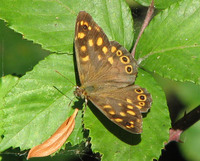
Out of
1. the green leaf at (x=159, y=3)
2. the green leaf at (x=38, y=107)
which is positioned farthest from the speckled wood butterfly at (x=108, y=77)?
the green leaf at (x=159, y=3)

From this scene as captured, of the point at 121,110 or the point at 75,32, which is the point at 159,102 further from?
the point at 75,32

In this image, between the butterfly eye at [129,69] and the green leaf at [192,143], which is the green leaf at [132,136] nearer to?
the butterfly eye at [129,69]

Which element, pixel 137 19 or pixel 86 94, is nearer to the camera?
pixel 86 94

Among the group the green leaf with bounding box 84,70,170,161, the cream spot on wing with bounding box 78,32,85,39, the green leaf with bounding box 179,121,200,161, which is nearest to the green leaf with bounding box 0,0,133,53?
the cream spot on wing with bounding box 78,32,85,39

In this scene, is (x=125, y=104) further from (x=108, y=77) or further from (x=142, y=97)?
(x=108, y=77)

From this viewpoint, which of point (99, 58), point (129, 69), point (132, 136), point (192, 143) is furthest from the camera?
point (192, 143)

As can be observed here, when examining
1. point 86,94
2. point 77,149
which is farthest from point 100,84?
point 77,149

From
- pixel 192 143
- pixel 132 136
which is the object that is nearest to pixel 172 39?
pixel 132 136
